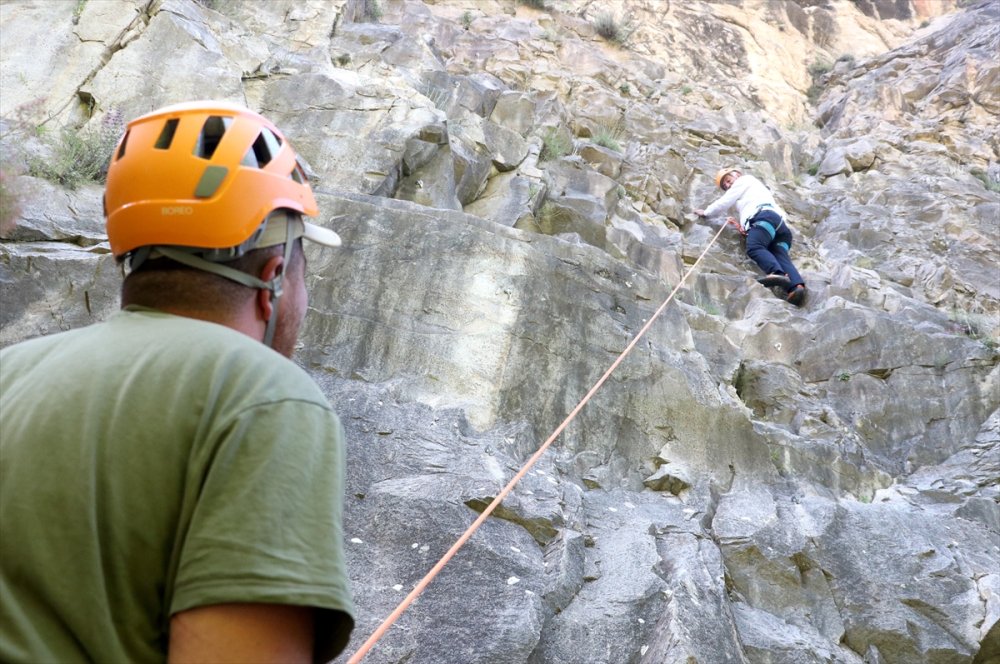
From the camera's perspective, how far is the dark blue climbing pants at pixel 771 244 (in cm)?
1042

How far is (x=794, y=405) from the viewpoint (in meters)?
7.46

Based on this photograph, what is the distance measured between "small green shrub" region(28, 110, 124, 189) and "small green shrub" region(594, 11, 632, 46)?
13.2 m

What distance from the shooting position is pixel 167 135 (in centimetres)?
164

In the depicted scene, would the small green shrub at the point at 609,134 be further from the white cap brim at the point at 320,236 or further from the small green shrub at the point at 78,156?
the white cap brim at the point at 320,236

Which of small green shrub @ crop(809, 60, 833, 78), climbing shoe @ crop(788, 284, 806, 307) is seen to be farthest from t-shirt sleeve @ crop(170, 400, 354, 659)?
small green shrub @ crop(809, 60, 833, 78)

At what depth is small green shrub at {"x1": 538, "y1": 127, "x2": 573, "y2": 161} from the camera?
34.9 ft

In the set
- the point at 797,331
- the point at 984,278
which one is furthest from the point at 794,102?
the point at 797,331

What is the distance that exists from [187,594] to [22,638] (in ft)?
0.74

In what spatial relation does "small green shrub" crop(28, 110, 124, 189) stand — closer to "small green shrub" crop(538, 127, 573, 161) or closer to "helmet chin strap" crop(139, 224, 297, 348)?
"helmet chin strap" crop(139, 224, 297, 348)

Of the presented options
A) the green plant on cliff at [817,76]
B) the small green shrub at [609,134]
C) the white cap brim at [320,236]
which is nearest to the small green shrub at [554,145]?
the small green shrub at [609,134]

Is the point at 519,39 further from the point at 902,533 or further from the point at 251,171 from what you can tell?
the point at 251,171

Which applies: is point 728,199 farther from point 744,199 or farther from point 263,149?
point 263,149

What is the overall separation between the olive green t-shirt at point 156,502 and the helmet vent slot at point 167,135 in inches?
19.7

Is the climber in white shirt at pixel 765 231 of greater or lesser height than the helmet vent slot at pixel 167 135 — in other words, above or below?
below
